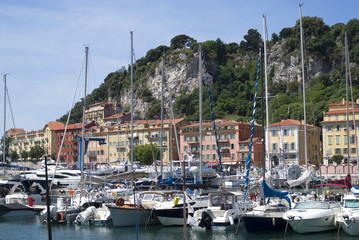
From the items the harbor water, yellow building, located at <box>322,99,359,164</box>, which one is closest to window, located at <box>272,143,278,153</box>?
yellow building, located at <box>322,99,359,164</box>

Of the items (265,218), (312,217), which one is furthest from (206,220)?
(312,217)

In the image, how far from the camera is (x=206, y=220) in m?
25.8

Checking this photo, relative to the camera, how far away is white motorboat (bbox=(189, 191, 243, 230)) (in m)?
25.5

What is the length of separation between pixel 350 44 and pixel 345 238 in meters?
101

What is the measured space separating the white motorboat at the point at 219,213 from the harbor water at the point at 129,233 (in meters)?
0.41

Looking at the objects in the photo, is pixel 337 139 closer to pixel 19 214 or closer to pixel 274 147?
pixel 274 147

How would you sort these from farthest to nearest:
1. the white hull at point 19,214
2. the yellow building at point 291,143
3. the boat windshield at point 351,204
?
the yellow building at point 291,143
the white hull at point 19,214
the boat windshield at point 351,204

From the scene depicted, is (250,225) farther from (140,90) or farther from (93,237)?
(140,90)

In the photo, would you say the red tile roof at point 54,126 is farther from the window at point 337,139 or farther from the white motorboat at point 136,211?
the white motorboat at point 136,211

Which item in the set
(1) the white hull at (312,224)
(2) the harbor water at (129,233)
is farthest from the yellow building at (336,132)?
(2) the harbor water at (129,233)

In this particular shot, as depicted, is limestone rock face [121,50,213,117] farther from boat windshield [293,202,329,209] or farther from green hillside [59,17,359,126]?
boat windshield [293,202,329,209]

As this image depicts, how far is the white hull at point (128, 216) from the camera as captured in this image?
27.9 m

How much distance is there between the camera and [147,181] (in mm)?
53562

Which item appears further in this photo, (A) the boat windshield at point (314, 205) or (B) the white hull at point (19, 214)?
(B) the white hull at point (19, 214)
